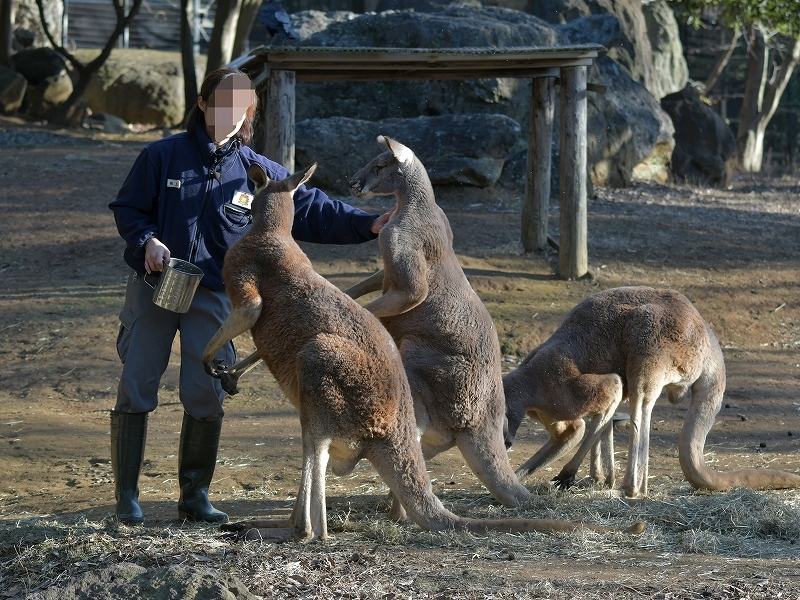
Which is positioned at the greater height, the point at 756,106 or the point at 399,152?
the point at 399,152

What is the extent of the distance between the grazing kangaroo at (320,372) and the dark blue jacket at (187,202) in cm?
34

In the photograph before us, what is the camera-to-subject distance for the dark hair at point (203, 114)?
456 centimetres

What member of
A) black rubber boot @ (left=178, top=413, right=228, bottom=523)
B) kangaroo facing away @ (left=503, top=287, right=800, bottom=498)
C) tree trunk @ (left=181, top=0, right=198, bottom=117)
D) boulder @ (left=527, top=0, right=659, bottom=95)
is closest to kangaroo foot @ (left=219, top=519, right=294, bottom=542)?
black rubber boot @ (left=178, top=413, right=228, bottom=523)

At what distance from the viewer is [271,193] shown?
4371 mm

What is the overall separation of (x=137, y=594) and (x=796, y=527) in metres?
3.09

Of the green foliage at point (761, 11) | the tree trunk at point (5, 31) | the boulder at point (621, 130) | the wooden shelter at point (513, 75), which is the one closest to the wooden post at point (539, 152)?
the wooden shelter at point (513, 75)

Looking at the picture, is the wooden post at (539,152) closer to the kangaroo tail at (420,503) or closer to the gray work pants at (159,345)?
the gray work pants at (159,345)

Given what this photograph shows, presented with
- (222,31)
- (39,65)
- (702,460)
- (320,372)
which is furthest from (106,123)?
(320,372)

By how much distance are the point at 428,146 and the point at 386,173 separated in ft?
22.6

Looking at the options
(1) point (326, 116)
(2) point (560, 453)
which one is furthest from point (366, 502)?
(1) point (326, 116)

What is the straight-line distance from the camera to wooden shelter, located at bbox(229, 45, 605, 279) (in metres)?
Answer: 8.61

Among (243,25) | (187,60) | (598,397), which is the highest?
(243,25)

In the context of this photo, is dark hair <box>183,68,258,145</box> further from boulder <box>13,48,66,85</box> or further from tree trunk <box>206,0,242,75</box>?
boulder <box>13,48,66,85</box>

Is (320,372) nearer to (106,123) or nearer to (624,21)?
(624,21)
